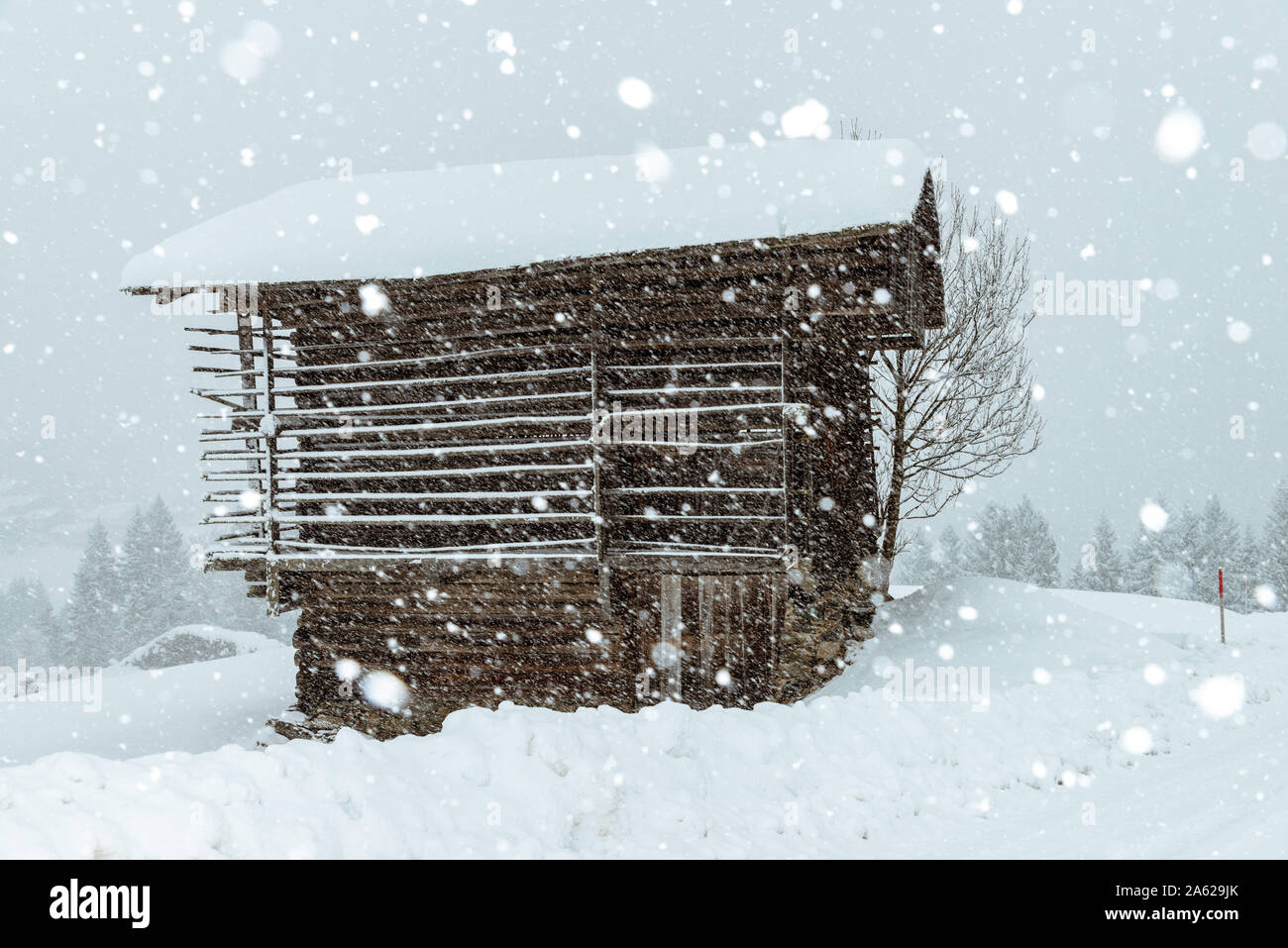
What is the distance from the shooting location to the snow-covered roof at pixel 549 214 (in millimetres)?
10039

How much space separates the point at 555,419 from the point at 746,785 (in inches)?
214

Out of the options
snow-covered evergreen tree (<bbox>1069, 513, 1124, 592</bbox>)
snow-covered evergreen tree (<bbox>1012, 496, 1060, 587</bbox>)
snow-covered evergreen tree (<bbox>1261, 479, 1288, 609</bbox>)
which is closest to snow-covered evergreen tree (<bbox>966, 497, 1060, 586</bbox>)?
snow-covered evergreen tree (<bbox>1012, 496, 1060, 587</bbox>)

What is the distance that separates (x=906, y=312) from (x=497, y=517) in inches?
228

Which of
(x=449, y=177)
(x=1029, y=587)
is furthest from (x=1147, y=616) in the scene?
→ (x=449, y=177)

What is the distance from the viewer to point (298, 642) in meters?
12.4

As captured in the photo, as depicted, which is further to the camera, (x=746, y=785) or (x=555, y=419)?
(x=555, y=419)

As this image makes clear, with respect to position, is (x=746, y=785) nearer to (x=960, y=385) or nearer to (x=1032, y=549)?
(x=960, y=385)

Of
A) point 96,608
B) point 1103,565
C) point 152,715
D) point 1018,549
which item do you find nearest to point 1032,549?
point 1018,549

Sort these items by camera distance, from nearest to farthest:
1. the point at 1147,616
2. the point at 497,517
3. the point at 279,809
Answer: the point at 279,809
the point at 497,517
the point at 1147,616

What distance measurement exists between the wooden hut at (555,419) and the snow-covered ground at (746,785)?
2.87m

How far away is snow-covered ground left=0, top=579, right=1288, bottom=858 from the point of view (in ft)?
14.8

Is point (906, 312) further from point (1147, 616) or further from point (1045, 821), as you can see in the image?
point (1147, 616)

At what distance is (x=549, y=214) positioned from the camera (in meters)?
11.0

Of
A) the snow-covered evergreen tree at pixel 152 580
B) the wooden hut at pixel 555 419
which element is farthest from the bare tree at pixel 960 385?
the snow-covered evergreen tree at pixel 152 580
